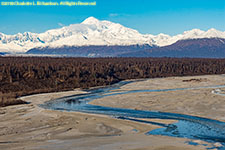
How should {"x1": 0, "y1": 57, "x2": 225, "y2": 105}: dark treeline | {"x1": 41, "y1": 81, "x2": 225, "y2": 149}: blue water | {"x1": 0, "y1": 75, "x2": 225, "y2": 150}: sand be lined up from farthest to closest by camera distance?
{"x1": 0, "y1": 57, "x2": 225, "y2": 105}: dark treeline → {"x1": 41, "y1": 81, "x2": 225, "y2": 149}: blue water → {"x1": 0, "y1": 75, "x2": 225, "y2": 150}: sand

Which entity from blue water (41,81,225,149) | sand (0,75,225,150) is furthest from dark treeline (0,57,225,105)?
sand (0,75,225,150)

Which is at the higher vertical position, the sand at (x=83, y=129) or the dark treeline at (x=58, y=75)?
the dark treeline at (x=58, y=75)

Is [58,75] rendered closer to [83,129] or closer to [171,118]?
[171,118]

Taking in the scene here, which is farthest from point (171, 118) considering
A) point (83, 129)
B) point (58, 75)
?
point (58, 75)

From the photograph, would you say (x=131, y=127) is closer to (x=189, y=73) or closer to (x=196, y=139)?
(x=196, y=139)

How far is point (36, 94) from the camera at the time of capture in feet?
248

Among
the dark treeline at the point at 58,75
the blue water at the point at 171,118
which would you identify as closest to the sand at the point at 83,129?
the blue water at the point at 171,118

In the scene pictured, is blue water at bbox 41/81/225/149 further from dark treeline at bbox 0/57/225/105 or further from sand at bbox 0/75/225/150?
dark treeline at bbox 0/57/225/105

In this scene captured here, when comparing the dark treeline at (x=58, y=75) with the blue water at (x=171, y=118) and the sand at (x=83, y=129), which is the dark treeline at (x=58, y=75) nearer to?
the blue water at (x=171, y=118)

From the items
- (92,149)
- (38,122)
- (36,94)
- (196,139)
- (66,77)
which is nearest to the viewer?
(92,149)

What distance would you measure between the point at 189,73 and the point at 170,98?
300 ft

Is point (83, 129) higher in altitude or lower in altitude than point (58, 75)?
lower

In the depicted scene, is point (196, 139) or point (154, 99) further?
point (154, 99)

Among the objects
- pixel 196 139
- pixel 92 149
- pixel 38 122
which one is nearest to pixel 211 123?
pixel 196 139
